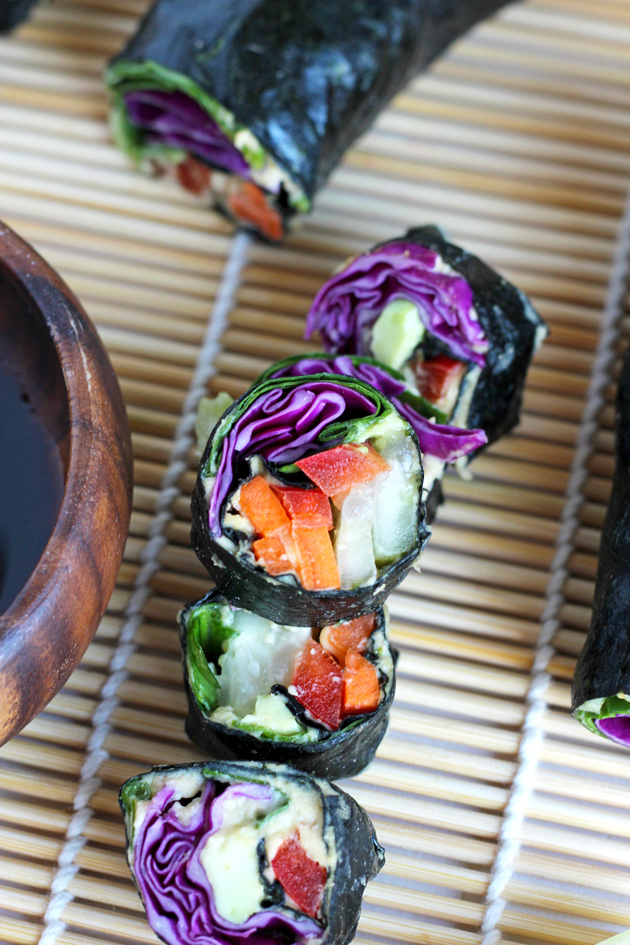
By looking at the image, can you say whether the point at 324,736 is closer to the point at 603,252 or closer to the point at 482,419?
the point at 482,419

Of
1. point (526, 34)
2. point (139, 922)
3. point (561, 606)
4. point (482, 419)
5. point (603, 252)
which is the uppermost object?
point (526, 34)

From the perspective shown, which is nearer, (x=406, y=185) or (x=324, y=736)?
(x=324, y=736)

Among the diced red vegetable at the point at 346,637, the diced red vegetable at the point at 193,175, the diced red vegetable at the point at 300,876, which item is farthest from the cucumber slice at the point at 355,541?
the diced red vegetable at the point at 193,175

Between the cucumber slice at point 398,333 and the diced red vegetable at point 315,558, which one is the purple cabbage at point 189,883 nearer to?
the diced red vegetable at point 315,558

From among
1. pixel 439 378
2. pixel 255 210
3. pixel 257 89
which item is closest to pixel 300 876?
pixel 439 378

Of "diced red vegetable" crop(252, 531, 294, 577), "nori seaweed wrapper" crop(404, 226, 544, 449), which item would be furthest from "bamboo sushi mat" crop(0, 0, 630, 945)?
"diced red vegetable" crop(252, 531, 294, 577)

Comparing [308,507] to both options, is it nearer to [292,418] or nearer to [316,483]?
[316,483]

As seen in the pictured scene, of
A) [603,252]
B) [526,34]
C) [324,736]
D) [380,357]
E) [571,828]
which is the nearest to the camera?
[324,736]

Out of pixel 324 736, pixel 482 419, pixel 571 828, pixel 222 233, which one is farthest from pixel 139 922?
pixel 222 233
